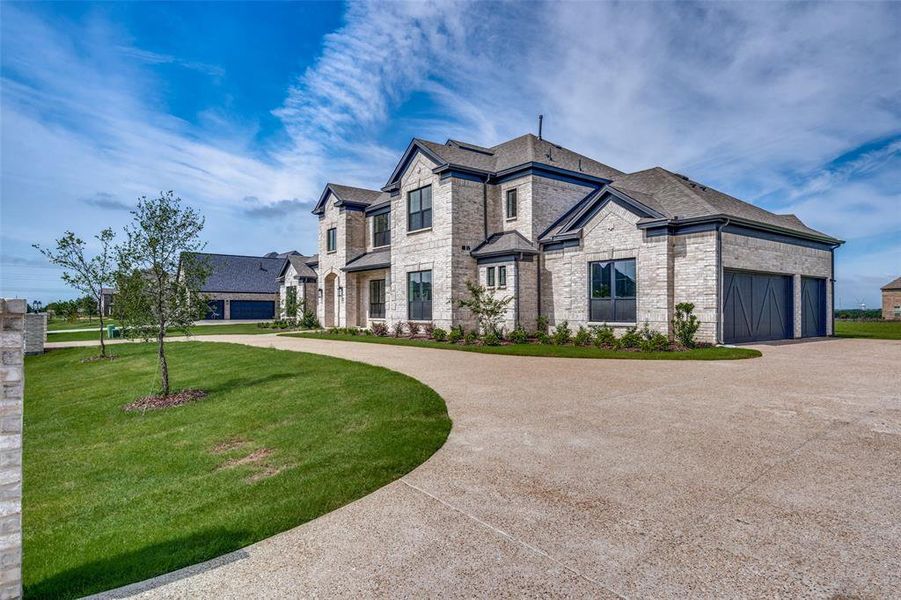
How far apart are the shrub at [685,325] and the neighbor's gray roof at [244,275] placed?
40938mm

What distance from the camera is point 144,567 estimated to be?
3.37 meters

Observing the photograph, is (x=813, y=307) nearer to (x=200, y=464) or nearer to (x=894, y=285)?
(x=200, y=464)

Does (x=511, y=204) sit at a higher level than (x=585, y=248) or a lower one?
higher

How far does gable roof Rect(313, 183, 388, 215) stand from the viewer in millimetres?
A: 30031

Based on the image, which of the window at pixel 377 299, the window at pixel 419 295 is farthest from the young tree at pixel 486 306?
the window at pixel 377 299

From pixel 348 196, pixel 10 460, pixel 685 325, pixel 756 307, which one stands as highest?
pixel 348 196

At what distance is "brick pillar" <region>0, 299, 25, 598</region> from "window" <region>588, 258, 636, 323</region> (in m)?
17.4

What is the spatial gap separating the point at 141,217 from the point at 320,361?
18.7 feet

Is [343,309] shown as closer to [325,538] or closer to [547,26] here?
[547,26]

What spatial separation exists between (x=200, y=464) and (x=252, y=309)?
46.2 meters

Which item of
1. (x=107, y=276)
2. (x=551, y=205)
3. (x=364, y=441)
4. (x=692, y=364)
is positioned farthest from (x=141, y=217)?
(x=551, y=205)

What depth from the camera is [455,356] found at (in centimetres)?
1494


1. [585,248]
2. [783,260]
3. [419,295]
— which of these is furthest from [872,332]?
[419,295]

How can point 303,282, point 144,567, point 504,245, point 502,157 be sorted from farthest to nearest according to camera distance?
point 303,282 < point 502,157 < point 504,245 < point 144,567
